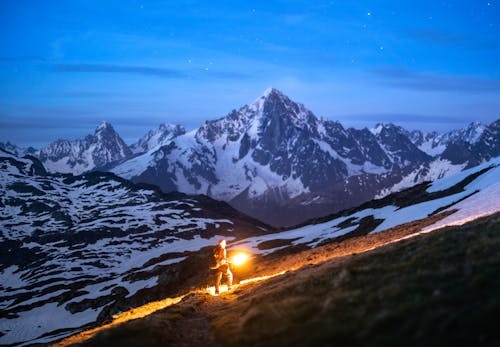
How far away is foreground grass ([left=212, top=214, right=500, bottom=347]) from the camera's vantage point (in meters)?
11.1

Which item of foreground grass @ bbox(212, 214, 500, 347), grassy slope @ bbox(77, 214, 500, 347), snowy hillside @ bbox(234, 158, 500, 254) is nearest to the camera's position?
foreground grass @ bbox(212, 214, 500, 347)

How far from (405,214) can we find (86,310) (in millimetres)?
89260

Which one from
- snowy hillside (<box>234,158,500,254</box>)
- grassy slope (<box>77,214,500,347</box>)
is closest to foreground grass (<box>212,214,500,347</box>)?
grassy slope (<box>77,214,500,347</box>)

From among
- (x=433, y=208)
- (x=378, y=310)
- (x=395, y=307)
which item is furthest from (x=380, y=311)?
(x=433, y=208)

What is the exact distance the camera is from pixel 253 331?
15.2 metres

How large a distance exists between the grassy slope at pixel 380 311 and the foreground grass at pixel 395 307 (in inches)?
0.9

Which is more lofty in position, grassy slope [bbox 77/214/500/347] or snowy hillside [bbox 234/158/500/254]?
grassy slope [bbox 77/214/500/347]

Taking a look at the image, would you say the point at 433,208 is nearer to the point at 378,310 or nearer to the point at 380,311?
the point at 378,310

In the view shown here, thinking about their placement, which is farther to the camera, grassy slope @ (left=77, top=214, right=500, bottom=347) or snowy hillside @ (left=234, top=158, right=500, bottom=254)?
snowy hillside @ (left=234, top=158, right=500, bottom=254)

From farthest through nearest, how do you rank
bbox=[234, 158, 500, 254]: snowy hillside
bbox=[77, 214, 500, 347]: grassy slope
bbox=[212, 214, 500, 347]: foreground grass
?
bbox=[234, 158, 500, 254]: snowy hillside
bbox=[77, 214, 500, 347]: grassy slope
bbox=[212, 214, 500, 347]: foreground grass

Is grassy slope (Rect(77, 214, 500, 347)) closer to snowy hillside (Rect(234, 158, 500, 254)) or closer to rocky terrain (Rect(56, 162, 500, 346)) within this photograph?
rocky terrain (Rect(56, 162, 500, 346))

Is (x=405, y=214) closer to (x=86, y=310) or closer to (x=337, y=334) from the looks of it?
(x=337, y=334)

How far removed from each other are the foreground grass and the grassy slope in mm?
23

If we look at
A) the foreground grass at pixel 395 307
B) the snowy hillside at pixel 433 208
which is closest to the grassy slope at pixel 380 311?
the foreground grass at pixel 395 307
